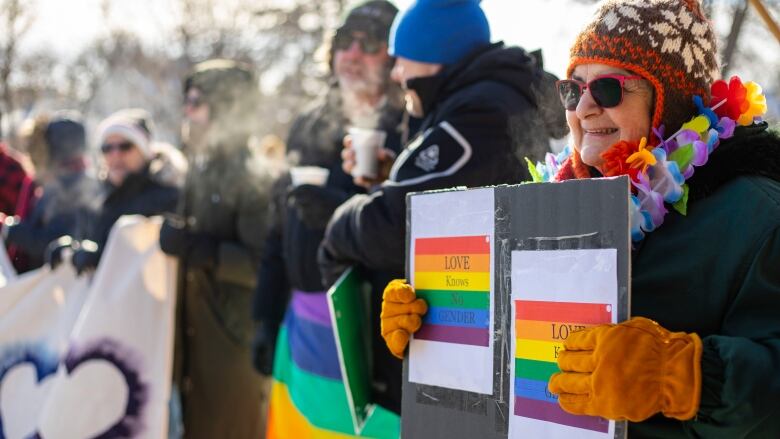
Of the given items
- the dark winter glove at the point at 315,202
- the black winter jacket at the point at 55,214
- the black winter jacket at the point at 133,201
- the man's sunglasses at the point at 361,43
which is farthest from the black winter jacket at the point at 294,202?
the black winter jacket at the point at 55,214

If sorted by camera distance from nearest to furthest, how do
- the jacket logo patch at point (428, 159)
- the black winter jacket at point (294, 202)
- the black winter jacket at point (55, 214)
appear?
the jacket logo patch at point (428, 159) → the black winter jacket at point (294, 202) → the black winter jacket at point (55, 214)

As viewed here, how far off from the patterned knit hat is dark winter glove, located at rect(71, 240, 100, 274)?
3833mm

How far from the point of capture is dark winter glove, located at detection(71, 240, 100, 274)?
16.6 feet

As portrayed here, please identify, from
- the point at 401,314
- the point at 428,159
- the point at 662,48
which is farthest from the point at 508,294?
the point at 428,159

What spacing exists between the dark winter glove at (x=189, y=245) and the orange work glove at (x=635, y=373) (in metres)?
3.36

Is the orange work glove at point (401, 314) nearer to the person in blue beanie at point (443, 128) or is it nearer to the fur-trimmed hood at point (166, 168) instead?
the person in blue beanie at point (443, 128)

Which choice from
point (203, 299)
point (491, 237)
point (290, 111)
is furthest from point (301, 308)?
point (290, 111)

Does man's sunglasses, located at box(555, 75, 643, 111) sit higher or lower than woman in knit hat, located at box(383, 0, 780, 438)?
higher

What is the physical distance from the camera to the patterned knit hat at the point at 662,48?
1867mm

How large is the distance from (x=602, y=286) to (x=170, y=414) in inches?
157

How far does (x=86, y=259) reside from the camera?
5.06 m

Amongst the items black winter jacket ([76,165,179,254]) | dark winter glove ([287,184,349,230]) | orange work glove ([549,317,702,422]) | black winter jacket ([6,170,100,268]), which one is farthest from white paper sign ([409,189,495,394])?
black winter jacket ([6,170,100,268])

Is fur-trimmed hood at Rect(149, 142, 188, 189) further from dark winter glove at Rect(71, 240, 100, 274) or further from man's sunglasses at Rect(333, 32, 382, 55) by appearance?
man's sunglasses at Rect(333, 32, 382, 55)

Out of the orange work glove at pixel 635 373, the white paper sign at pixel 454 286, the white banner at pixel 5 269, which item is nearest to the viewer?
the orange work glove at pixel 635 373
